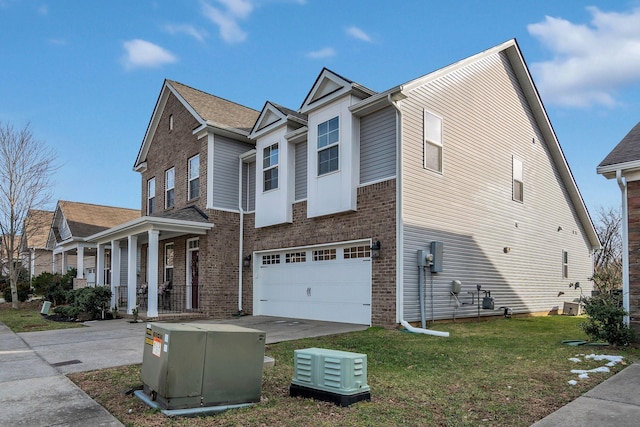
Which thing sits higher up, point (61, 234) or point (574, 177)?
point (574, 177)

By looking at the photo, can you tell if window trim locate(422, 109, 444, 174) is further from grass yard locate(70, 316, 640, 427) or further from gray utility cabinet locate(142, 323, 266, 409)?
gray utility cabinet locate(142, 323, 266, 409)

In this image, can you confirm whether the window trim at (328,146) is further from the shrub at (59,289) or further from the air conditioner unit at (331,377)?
the shrub at (59,289)

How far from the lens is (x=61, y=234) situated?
91.2ft

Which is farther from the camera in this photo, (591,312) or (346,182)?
(346,182)

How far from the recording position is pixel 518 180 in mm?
15883

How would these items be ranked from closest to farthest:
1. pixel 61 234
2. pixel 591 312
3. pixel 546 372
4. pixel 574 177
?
pixel 546 372, pixel 591 312, pixel 574 177, pixel 61 234

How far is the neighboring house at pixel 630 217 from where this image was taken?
8461 millimetres

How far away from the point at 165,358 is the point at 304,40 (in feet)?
36.4

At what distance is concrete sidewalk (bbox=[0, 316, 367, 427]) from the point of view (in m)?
4.85

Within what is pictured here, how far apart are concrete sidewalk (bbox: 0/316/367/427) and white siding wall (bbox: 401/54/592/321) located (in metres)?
3.24

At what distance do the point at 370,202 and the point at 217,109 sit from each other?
8429 mm

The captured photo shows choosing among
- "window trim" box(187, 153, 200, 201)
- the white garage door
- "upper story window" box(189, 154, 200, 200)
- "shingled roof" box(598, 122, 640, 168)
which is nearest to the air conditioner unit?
the white garage door

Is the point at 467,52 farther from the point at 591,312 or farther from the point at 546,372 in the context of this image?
the point at 546,372

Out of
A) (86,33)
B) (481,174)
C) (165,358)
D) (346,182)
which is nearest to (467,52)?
(481,174)
